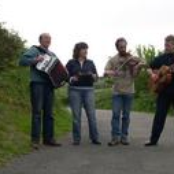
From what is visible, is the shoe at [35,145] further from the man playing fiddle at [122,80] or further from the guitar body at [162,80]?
the guitar body at [162,80]

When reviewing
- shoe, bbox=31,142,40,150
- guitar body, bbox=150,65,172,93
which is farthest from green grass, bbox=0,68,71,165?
guitar body, bbox=150,65,172,93

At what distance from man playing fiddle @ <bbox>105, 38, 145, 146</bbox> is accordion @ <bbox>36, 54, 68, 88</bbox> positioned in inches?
32.6

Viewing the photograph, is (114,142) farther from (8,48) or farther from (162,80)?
(8,48)

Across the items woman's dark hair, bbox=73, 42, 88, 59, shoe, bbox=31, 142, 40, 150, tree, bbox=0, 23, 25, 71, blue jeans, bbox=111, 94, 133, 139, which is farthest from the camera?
tree, bbox=0, 23, 25, 71

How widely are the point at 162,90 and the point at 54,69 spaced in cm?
187

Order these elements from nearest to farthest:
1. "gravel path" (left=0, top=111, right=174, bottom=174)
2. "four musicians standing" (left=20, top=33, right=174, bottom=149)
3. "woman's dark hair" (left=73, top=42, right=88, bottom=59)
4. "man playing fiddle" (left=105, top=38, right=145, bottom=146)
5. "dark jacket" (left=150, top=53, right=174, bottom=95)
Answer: "gravel path" (left=0, top=111, right=174, bottom=174) < "four musicians standing" (left=20, top=33, right=174, bottom=149) < "dark jacket" (left=150, top=53, right=174, bottom=95) < "woman's dark hair" (left=73, top=42, right=88, bottom=59) < "man playing fiddle" (left=105, top=38, right=145, bottom=146)

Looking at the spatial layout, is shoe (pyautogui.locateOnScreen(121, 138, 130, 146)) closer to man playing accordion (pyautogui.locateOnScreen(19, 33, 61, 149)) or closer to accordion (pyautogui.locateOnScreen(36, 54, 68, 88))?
man playing accordion (pyautogui.locateOnScreen(19, 33, 61, 149))

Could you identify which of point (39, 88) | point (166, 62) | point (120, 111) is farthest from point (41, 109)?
point (166, 62)

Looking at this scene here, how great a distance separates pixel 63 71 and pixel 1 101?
421 centimetres

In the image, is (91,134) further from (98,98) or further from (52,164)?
(98,98)

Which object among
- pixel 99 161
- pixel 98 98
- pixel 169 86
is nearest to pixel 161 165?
pixel 99 161

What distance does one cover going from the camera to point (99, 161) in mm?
13391

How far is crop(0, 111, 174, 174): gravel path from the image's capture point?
40.9 ft

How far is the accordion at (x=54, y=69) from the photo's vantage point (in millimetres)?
14977
